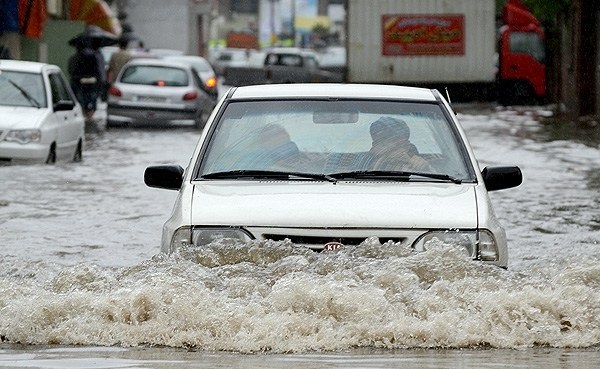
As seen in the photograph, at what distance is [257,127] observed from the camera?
28.0ft

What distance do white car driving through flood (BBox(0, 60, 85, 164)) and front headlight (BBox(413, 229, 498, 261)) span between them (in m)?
11.3

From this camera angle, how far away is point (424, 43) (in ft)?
133

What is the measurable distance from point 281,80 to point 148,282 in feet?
135

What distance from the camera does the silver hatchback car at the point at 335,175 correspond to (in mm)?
7344

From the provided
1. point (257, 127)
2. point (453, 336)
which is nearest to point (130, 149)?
point (257, 127)

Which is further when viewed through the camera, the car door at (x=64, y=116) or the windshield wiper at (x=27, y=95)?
the car door at (x=64, y=116)

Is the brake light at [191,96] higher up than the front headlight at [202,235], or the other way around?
the front headlight at [202,235]

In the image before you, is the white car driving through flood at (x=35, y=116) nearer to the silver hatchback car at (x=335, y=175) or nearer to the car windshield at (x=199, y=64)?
the silver hatchback car at (x=335, y=175)

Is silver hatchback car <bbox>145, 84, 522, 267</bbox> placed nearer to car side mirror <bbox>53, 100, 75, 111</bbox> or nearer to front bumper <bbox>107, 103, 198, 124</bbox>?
car side mirror <bbox>53, 100, 75, 111</bbox>

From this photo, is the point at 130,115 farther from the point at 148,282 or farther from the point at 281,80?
the point at 148,282

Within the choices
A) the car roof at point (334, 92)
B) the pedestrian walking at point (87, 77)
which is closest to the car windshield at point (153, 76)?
the pedestrian walking at point (87, 77)

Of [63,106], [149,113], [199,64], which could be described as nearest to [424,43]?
[199,64]

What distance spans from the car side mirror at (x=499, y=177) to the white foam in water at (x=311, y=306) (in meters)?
0.71

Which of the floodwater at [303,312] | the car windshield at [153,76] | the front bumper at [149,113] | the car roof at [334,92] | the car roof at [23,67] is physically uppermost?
the car roof at [334,92]
